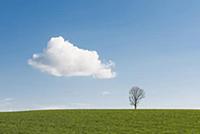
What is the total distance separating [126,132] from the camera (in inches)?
1292

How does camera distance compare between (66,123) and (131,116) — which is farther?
(131,116)

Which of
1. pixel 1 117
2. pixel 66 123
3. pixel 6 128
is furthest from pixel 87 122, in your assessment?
pixel 1 117

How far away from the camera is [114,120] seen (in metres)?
39.7

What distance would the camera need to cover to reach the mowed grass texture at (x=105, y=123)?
109 feet

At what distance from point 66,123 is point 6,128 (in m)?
Answer: 5.72

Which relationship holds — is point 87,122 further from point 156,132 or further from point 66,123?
point 156,132

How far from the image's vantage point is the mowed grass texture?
3334 cm

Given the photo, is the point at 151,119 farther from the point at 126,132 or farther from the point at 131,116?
the point at 126,132

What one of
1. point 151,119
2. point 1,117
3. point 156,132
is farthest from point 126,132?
point 1,117

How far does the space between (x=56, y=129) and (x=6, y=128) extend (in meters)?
4.41

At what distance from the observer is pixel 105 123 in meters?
37.9

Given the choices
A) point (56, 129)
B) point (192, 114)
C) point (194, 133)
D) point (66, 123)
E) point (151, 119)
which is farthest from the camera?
point (192, 114)

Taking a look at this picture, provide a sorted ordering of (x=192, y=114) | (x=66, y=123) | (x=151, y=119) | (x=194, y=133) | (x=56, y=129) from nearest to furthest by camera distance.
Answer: (x=194, y=133) < (x=56, y=129) < (x=66, y=123) < (x=151, y=119) < (x=192, y=114)

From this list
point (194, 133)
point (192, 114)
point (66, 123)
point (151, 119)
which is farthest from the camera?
point (192, 114)
